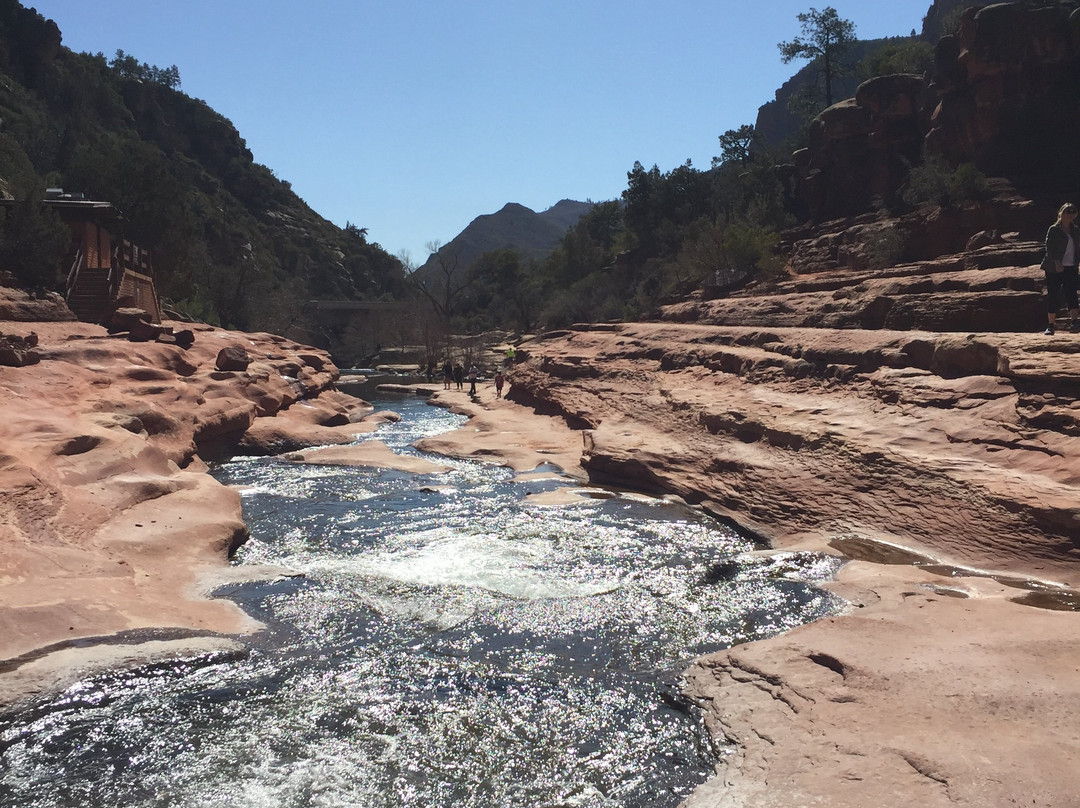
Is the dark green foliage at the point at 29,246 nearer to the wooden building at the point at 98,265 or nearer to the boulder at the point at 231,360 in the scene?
the wooden building at the point at 98,265

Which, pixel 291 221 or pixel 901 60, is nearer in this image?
pixel 901 60

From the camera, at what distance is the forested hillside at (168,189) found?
113ft

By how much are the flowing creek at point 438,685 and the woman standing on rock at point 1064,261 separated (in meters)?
5.13

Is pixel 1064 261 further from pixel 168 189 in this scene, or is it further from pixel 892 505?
pixel 168 189

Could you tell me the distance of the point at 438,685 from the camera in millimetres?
5340

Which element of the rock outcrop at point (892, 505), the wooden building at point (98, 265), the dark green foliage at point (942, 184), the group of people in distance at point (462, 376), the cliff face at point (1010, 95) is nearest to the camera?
the rock outcrop at point (892, 505)

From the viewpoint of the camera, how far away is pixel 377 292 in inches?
3593

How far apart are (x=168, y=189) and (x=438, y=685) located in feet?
117

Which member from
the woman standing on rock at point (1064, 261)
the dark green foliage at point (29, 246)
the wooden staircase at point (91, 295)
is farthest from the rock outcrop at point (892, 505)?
the dark green foliage at point (29, 246)

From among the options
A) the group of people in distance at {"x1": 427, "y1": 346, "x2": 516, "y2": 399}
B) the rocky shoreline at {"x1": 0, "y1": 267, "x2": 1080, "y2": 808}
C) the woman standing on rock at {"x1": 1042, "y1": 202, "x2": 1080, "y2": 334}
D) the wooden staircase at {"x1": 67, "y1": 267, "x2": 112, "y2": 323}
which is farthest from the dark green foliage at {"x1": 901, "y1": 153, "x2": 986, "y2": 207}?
the wooden staircase at {"x1": 67, "y1": 267, "x2": 112, "y2": 323}

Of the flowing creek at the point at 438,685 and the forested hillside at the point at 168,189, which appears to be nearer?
the flowing creek at the point at 438,685

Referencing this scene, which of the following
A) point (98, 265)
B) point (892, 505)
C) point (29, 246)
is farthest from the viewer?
point (98, 265)

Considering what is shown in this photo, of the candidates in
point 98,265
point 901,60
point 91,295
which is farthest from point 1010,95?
point 98,265

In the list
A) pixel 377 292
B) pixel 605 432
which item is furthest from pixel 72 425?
pixel 377 292
